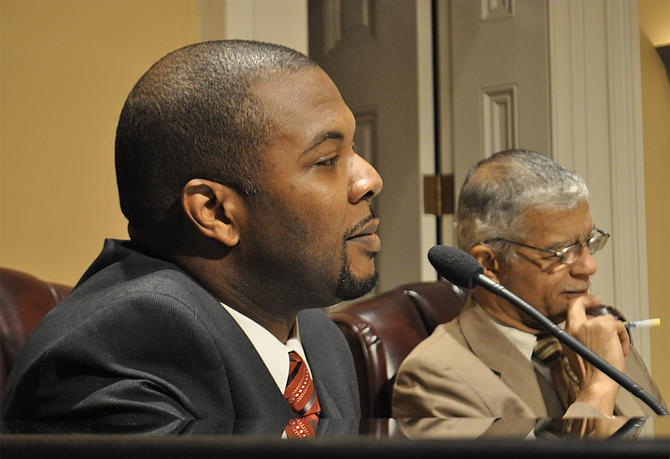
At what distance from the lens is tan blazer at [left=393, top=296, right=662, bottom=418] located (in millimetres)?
1143

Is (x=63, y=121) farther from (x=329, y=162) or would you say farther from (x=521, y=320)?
(x=521, y=320)

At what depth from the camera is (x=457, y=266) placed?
2.87ft

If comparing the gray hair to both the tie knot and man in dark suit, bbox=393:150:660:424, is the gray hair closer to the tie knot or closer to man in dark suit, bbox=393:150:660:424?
man in dark suit, bbox=393:150:660:424

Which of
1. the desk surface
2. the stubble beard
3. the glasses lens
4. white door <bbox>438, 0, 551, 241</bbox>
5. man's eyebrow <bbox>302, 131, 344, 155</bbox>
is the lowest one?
the glasses lens

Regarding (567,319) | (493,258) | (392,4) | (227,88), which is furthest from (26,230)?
(392,4)

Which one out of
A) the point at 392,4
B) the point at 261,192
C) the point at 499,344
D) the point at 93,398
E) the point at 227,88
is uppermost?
the point at 392,4

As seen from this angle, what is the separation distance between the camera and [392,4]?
242 centimetres

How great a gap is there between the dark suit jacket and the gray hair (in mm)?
768

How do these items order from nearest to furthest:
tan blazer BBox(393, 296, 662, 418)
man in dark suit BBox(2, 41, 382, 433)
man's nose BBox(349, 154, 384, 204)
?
man in dark suit BBox(2, 41, 382, 433)
man's nose BBox(349, 154, 384, 204)
tan blazer BBox(393, 296, 662, 418)

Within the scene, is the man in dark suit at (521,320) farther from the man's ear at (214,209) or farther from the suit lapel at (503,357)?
the man's ear at (214,209)

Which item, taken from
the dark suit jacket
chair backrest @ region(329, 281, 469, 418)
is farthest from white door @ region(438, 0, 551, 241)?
the dark suit jacket

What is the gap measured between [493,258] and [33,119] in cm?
98

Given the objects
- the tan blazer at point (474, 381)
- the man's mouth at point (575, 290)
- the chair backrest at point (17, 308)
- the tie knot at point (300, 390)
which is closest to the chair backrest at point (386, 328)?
the tan blazer at point (474, 381)

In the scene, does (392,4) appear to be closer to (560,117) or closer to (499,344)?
(560,117)
